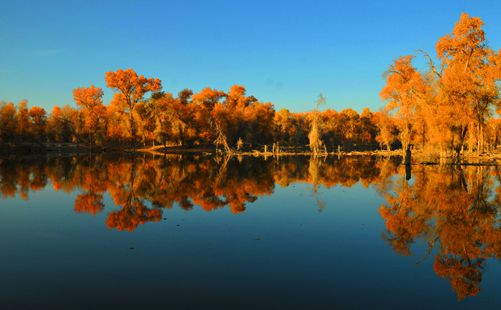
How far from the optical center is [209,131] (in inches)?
3046

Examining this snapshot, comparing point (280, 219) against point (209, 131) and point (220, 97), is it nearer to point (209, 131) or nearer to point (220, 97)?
point (209, 131)

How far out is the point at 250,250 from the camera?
32.7 ft

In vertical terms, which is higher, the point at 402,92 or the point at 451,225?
the point at 402,92

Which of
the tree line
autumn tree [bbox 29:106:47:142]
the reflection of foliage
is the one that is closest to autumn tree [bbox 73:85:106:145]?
the tree line

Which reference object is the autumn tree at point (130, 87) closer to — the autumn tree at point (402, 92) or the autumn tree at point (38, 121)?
the autumn tree at point (38, 121)

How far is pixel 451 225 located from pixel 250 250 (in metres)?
6.99

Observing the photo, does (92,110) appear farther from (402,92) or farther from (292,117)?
(402,92)

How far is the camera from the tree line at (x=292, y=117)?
37.4 meters

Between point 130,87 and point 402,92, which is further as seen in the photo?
point 130,87

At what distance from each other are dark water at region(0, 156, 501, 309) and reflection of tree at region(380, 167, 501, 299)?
45 mm

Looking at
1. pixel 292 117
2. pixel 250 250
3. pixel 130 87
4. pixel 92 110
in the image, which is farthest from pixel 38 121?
pixel 250 250

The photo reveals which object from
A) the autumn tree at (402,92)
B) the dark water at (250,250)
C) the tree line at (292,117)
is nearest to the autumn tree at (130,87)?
the tree line at (292,117)

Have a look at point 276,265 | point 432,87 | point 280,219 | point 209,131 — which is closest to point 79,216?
point 280,219

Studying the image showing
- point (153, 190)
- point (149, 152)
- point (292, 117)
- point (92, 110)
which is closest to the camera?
point (153, 190)
